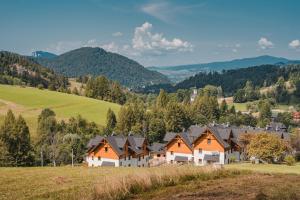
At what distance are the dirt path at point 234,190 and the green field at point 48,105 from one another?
358 feet

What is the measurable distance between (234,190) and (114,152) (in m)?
58.6

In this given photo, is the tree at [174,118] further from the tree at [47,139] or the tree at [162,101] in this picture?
the tree at [47,139]

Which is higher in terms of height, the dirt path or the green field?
the green field

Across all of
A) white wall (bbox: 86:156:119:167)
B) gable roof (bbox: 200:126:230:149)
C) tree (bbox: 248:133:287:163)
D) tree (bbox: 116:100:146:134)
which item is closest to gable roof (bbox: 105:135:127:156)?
white wall (bbox: 86:156:119:167)

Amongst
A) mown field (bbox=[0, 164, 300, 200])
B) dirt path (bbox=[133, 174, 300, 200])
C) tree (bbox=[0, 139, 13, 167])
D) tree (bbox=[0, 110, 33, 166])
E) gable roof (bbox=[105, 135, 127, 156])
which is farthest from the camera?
tree (bbox=[0, 110, 33, 166])

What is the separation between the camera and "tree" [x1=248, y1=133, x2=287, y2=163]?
56406 mm

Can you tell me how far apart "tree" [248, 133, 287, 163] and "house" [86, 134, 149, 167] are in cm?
2691

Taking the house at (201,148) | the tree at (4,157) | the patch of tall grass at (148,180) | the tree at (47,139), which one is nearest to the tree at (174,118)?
the tree at (47,139)

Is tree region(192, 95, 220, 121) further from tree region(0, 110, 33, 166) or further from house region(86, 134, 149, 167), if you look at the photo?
tree region(0, 110, 33, 166)

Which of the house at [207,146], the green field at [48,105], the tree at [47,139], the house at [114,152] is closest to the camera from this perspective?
the house at [207,146]

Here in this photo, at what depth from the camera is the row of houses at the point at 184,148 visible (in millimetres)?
72000

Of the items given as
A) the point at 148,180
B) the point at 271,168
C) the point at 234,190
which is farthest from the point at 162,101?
the point at 234,190

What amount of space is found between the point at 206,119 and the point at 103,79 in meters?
59.1

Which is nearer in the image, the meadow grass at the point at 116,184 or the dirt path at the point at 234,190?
the dirt path at the point at 234,190
